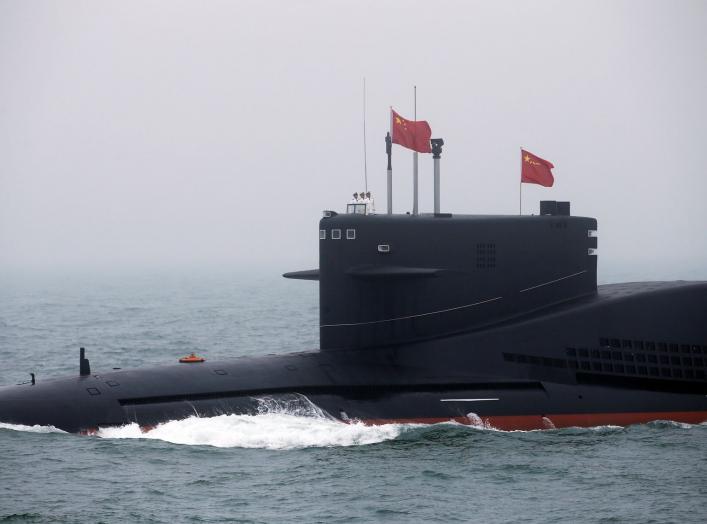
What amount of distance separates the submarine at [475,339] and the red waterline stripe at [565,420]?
3cm

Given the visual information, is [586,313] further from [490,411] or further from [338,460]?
[338,460]

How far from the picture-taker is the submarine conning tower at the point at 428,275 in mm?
25750

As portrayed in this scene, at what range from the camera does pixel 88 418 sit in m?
22.7

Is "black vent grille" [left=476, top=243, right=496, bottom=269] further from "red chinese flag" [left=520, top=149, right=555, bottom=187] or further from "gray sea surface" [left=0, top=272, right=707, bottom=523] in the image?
"gray sea surface" [left=0, top=272, right=707, bottom=523]

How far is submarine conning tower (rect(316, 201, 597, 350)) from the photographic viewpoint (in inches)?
1014

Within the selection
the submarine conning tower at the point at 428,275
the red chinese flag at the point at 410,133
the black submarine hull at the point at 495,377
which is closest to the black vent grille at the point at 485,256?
the submarine conning tower at the point at 428,275

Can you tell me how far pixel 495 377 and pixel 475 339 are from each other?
98 centimetres

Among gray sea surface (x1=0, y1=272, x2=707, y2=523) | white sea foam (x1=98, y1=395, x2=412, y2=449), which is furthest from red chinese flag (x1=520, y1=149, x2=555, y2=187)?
white sea foam (x1=98, y1=395, x2=412, y2=449)

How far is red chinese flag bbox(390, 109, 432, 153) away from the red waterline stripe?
21.6 feet

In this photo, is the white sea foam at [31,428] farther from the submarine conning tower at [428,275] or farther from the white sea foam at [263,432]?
the submarine conning tower at [428,275]

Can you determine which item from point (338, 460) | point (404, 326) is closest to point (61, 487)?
point (338, 460)

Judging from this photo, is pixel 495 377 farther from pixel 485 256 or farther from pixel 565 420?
pixel 485 256

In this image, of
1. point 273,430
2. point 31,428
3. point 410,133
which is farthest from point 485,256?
point 31,428

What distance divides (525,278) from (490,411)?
139 inches
